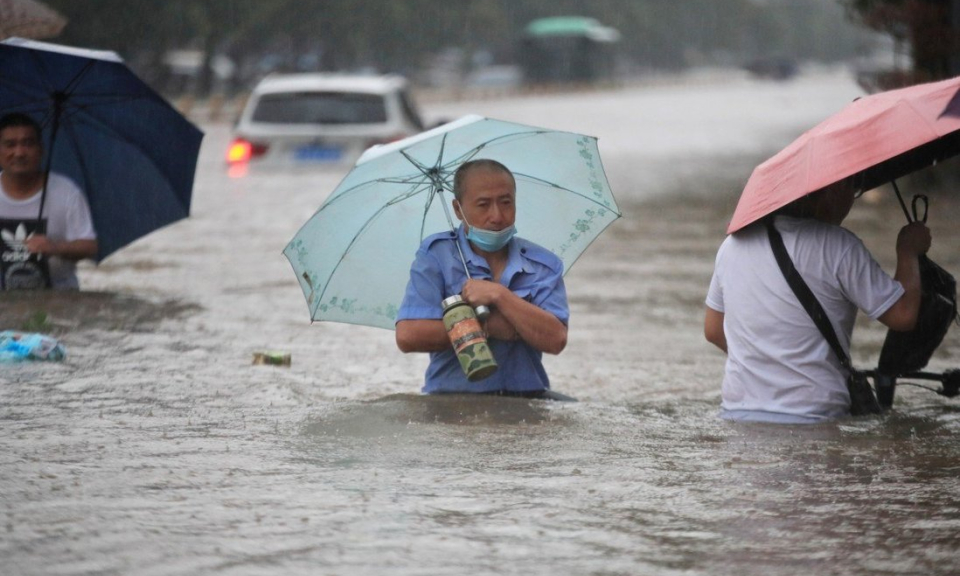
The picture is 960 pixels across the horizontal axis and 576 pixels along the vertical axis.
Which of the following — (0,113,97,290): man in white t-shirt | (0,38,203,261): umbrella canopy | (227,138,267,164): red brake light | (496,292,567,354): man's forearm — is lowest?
(496,292,567,354): man's forearm

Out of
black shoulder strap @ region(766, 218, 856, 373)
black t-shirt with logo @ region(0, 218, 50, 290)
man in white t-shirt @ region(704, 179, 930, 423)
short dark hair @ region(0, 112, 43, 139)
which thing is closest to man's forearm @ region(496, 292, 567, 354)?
man in white t-shirt @ region(704, 179, 930, 423)

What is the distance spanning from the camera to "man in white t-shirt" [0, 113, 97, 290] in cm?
866

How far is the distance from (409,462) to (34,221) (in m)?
4.17

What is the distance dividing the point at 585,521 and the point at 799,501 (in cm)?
74

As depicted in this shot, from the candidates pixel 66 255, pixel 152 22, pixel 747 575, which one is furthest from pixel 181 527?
pixel 152 22

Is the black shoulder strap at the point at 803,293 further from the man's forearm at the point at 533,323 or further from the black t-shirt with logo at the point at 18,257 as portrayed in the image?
the black t-shirt with logo at the point at 18,257

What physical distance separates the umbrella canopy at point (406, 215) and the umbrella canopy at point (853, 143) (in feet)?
3.23

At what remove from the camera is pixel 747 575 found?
4195 millimetres

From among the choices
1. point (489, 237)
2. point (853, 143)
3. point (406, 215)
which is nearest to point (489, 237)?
point (489, 237)

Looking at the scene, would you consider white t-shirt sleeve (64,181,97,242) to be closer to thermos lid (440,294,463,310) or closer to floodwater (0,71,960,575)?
floodwater (0,71,960,575)

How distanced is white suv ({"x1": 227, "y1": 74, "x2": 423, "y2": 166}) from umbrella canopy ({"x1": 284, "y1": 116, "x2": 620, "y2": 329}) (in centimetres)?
Answer: 992

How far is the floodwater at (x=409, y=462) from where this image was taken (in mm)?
4422

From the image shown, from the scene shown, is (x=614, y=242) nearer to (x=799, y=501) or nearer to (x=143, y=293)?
(x=143, y=293)

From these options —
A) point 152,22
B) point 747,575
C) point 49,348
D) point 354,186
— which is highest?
point 152,22
